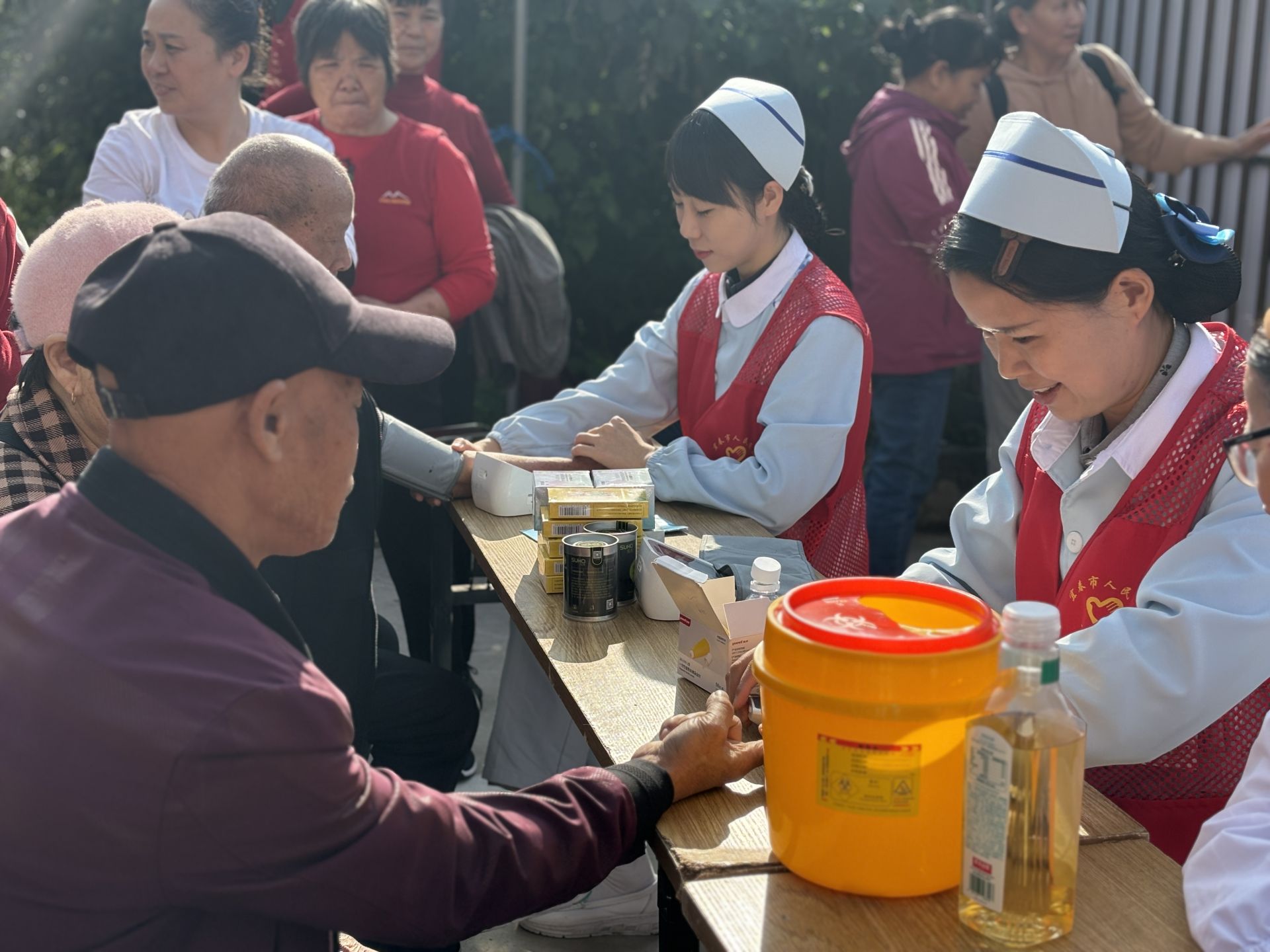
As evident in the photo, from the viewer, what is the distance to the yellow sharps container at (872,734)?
1314mm

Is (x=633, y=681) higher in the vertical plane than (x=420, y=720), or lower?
higher

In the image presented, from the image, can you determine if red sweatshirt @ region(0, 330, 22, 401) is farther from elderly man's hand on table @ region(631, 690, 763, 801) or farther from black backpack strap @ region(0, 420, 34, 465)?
elderly man's hand on table @ region(631, 690, 763, 801)

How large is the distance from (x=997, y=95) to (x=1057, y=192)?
3326 millimetres

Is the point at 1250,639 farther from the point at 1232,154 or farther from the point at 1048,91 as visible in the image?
the point at 1232,154

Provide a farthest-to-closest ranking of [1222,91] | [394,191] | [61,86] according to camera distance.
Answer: [61,86] → [1222,91] → [394,191]

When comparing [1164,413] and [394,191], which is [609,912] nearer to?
[1164,413]

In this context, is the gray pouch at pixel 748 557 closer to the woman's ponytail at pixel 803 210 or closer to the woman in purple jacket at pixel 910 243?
the woman's ponytail at pixel 803 210

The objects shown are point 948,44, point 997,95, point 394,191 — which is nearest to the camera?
point 394,191

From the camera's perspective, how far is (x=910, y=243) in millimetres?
4711

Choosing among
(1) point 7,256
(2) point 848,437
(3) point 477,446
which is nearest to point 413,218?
(3) point 477,446

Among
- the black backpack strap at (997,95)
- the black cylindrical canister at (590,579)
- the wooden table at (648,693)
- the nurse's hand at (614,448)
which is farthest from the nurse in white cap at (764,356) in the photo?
the black backpack strap at (997,95)

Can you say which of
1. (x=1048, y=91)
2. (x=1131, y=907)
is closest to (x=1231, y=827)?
(x=1131, y=907)

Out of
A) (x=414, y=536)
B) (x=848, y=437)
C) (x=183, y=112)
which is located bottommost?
(x=414, y=536)

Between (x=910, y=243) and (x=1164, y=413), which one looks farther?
(x=910, y=243)
